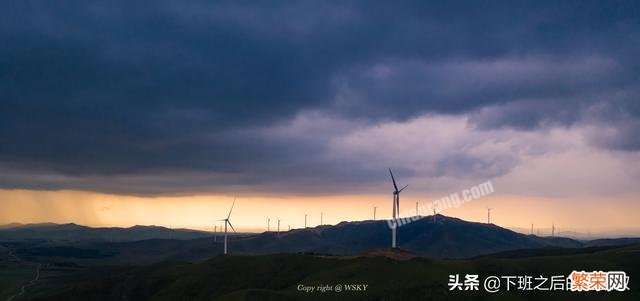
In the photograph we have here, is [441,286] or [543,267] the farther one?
[543,267]

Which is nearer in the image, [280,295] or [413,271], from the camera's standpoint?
[280,295]

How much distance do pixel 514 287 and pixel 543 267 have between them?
24453mm

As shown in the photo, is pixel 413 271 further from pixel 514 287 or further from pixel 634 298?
pixel 634 298

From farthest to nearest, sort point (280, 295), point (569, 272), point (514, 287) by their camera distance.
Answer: point (569, 272)
point (514, 287)
point (280, 295)

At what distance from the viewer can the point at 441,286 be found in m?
168

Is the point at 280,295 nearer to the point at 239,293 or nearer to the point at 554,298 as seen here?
the point at 239,293

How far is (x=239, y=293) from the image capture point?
167625 millimetres

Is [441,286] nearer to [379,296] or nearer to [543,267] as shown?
[379,296]

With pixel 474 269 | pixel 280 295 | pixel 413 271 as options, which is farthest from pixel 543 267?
pixel 280 295

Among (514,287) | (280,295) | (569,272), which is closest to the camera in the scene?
(280,295)

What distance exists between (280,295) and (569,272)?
318ft

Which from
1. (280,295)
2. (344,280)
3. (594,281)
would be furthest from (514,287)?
(280,295)

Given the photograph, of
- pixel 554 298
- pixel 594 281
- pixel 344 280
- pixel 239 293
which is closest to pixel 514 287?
pixel 554 298

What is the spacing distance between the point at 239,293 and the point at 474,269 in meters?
77.5
